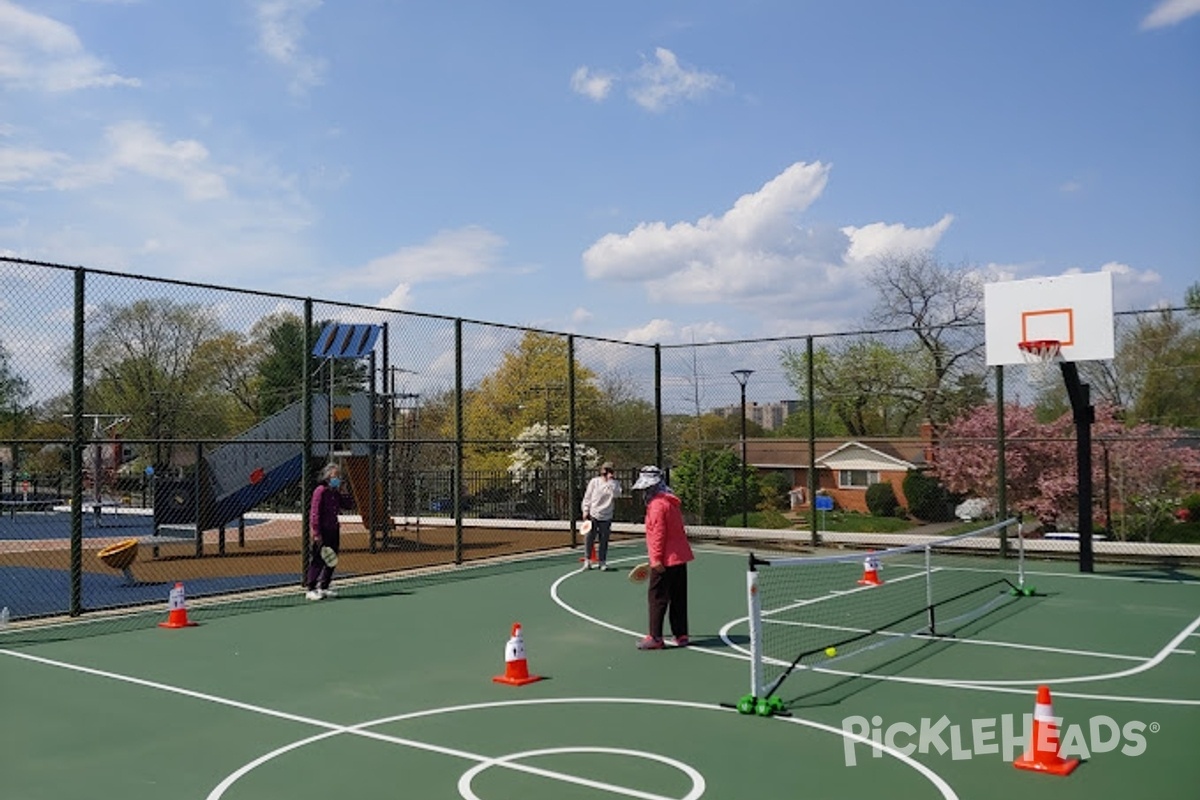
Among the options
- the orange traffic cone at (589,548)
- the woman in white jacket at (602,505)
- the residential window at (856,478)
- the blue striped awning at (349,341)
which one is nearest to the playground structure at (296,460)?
the blue striped awning at (349,341)

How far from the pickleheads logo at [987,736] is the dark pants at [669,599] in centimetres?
314

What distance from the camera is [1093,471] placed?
22609 millimetres

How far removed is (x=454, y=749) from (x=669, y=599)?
156 inches

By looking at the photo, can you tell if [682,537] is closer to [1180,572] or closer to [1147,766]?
[1147,766]

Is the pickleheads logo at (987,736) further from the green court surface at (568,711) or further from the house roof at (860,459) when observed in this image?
the house roof at (860,459)

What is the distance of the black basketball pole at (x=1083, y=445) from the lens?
16094 millimetres

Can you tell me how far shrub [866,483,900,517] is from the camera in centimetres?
3962

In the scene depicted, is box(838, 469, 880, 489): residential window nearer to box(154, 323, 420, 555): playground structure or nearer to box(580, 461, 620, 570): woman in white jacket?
box(154, 323, 420, 555): playground structure

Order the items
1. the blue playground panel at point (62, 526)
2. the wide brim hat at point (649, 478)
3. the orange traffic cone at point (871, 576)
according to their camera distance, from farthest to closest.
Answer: the blue playground panel at point (62, 526) → the orange traffic cone at point (871, 576) → the wide brim hat at point (649, 478)

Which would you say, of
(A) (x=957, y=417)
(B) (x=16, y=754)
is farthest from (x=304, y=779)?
(A) (x=957, y=417)

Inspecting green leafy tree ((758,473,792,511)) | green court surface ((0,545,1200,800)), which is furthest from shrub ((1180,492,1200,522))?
green court surface ((0,545,1200,800))

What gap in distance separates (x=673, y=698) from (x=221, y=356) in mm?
39254

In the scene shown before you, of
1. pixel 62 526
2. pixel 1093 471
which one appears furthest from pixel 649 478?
pixel 62 526

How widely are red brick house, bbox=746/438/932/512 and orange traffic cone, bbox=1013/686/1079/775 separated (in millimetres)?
23727
